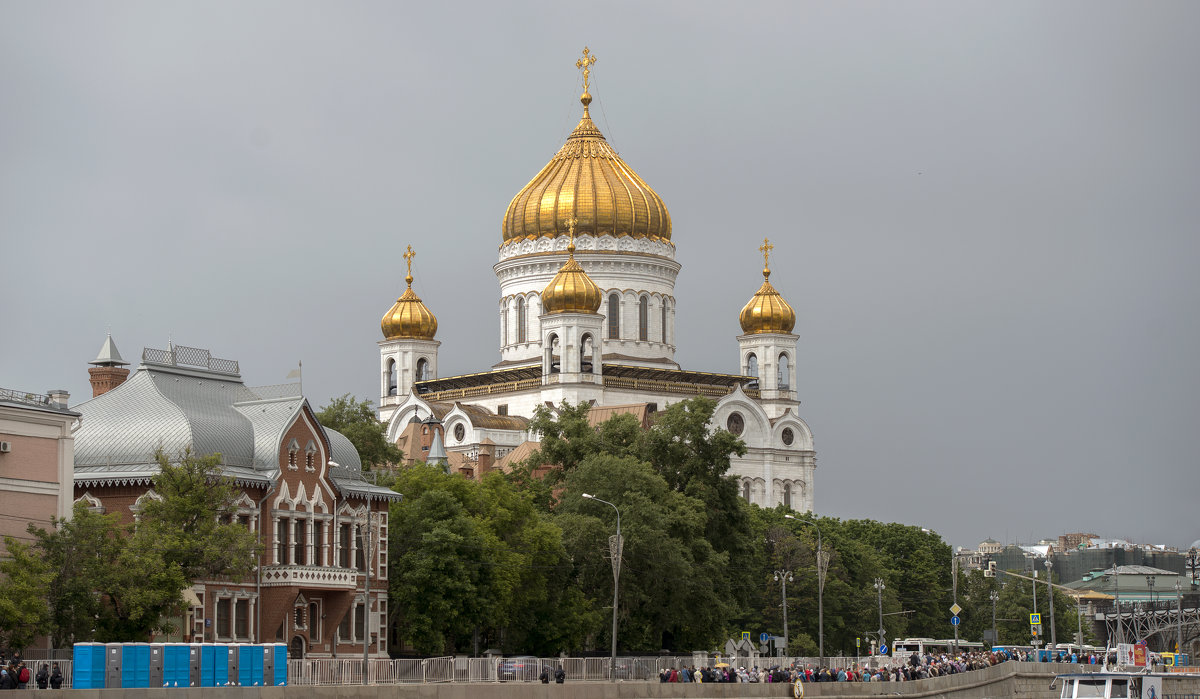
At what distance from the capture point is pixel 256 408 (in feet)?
203

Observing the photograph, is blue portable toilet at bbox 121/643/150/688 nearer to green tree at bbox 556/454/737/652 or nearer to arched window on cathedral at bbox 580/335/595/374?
green tree at bbox 556/454/737/652

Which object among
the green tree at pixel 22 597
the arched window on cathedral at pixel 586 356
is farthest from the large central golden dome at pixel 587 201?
the green tree at pixel 22 597

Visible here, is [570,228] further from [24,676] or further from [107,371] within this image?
[24,676]

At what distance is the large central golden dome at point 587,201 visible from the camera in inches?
4690

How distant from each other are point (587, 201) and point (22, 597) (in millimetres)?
73970

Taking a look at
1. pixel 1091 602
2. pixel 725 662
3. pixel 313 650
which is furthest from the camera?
pixel 1091 602

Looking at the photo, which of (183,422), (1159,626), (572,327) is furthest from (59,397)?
(1159,626)

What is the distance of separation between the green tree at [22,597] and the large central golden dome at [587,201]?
7145cm

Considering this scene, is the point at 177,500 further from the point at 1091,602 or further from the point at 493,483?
the point at 1091,602

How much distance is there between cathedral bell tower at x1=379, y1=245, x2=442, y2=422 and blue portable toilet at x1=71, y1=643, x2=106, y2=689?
3005 inches

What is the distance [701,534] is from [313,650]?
21794mm

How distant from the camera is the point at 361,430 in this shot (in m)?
84.3

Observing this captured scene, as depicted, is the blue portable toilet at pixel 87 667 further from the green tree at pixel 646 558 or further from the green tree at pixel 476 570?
the green tree at pixel 646 558

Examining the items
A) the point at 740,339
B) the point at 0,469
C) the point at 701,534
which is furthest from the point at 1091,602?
the point at 0,469
